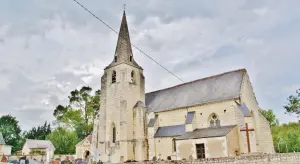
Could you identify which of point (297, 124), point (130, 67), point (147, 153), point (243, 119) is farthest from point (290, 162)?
point (297, 124)

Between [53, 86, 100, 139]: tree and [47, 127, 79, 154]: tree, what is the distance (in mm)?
1641

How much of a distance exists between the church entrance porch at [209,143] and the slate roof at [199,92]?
3908 millimetres

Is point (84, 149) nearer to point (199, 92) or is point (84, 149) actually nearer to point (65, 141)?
point (65, 141)

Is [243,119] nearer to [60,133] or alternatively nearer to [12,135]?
[60,133]

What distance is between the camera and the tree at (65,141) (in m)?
51.8

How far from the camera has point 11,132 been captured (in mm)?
66125

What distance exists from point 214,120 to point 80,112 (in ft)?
106

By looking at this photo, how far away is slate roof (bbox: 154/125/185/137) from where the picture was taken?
93.4 feet

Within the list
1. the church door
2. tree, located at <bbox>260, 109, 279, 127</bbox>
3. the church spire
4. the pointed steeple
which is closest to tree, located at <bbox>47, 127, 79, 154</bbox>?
the pointed steeple

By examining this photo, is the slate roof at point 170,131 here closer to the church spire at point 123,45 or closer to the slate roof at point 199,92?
the slate roof at point 199,92

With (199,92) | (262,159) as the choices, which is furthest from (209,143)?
(262,159)

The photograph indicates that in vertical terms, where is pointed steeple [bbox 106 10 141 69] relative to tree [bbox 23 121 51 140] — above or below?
above

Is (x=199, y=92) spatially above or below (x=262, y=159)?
above

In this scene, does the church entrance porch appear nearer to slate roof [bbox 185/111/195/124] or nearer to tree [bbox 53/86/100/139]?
slate roof [bbox 185/111/195/124]
